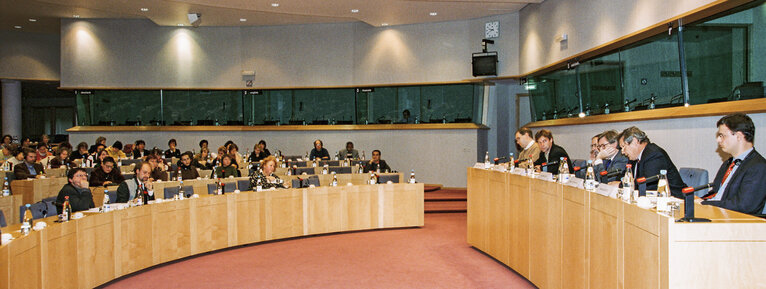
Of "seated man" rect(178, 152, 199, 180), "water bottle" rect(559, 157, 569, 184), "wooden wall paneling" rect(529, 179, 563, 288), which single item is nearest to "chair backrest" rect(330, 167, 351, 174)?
"seated man" rect(178, 152, 199, 180)

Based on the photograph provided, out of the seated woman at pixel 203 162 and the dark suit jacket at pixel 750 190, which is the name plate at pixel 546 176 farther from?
the seated woman at pixel 203 162

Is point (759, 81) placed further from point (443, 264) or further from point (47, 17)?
point (47, 17)

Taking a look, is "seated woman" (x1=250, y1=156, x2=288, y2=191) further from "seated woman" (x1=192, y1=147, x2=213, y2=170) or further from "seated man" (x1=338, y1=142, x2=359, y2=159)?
"seated man" (x1=338, y1=142, x2=359, y2=159)

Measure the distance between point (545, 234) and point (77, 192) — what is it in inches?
173

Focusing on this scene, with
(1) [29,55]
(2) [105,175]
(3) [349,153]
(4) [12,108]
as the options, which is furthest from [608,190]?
(4) [12,108]

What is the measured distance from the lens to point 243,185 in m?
8.29

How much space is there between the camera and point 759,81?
5.26 metres

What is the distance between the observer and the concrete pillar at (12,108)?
17266mm

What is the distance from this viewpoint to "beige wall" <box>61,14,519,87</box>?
14.9m

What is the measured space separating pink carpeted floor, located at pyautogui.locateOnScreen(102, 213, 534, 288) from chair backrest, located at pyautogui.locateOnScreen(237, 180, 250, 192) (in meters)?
0.92

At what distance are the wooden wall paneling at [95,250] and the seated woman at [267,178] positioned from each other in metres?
2.49

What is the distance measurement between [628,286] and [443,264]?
3381mm

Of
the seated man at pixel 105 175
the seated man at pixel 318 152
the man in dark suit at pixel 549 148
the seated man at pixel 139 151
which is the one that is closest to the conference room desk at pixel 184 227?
the seated man at pixel 105 175

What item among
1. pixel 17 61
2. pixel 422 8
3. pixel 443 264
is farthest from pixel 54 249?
pixel 17 61
